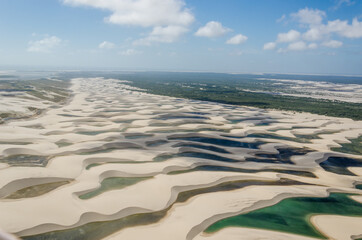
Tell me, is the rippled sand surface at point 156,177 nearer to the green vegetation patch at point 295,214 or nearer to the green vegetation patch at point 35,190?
the green vegetation patch at point 35,190

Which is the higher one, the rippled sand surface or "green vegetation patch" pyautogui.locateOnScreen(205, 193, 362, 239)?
the rippled sand surface

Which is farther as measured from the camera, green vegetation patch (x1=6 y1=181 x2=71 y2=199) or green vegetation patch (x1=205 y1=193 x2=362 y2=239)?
green vegetation patch (x1=6 y1=181 x2=71 y2=199)

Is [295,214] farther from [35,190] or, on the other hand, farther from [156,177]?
[35,190]

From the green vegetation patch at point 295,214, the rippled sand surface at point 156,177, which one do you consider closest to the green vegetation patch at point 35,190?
the rippled sand surface at point 156,177

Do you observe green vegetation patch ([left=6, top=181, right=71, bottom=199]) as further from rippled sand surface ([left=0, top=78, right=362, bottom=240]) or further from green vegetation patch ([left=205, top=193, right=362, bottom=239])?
green vegetation patch ([left=205, top=193, right=362, bottom=239])

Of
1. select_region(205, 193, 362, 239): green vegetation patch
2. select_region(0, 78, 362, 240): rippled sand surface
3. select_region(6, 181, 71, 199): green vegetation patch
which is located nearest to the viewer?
select_region(0, 78, 362, 240): rippled sand surface

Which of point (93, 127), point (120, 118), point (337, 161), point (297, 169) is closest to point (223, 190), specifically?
point (297, 169)

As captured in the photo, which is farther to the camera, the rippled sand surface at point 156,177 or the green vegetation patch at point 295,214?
the green vegetation patch at point 295,214

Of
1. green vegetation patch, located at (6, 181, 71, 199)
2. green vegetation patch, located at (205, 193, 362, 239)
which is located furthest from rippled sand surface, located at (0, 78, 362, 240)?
green vegetation patch, located at (205, 193, 362, 239)

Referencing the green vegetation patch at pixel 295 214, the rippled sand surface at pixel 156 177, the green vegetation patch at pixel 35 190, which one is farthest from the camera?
the green vegetation patch at pixel 35 190
